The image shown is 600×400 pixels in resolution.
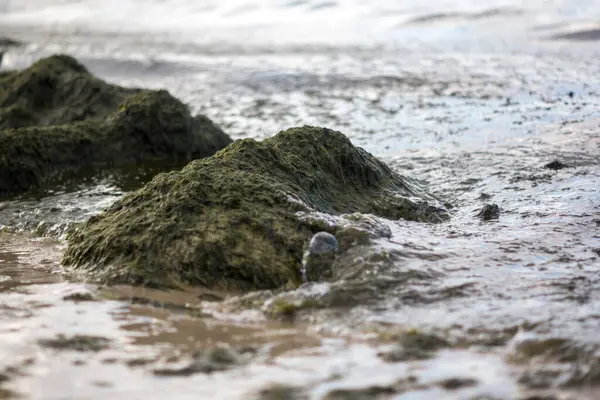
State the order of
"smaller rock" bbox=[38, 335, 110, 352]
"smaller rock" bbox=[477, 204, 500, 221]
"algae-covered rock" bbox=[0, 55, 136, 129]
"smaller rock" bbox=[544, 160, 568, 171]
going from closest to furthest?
1. "smaller rock" bbox=[38, 335, 110, 352]
2. "smaller rock" bbox=[477, 204, 500, 221]
3. "smaller rock" bbox=[544, 160, 568, 171]
4. "algae-covered rock" bbox=[0, 55, 136, 129]

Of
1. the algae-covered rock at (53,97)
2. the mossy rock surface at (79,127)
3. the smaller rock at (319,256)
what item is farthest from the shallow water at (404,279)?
the algae-covered rock at (53,97)

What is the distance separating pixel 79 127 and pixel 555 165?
14.4 ft

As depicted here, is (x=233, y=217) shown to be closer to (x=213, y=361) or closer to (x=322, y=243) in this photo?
(x=322, y=243)

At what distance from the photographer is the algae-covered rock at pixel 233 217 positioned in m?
3.79

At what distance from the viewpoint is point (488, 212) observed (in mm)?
4941

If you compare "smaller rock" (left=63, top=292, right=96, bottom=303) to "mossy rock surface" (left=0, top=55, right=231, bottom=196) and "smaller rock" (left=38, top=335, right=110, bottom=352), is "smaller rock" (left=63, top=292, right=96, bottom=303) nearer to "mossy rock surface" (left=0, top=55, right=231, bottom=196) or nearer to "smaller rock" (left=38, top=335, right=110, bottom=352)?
"smaller rock" (left=38, top=335, right=110, bottom=352)

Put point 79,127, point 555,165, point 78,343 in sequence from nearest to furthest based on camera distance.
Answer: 1. point 78,343
2. point 555,165
3. point 79,127

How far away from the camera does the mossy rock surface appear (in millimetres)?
6527

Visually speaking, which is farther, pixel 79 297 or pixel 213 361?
pixel 79 297

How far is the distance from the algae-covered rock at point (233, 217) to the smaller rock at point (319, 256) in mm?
52

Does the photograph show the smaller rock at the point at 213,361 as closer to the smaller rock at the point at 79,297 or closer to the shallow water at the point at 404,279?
the shallow water at the point at 404,279

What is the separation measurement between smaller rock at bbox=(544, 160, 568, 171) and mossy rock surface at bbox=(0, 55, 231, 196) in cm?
338

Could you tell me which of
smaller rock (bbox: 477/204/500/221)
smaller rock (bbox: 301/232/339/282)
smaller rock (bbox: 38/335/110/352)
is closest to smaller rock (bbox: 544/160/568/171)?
smaller rock (bbox: 477/204/500/221)

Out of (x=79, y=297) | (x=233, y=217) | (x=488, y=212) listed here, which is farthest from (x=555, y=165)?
(x=79, y=297)
